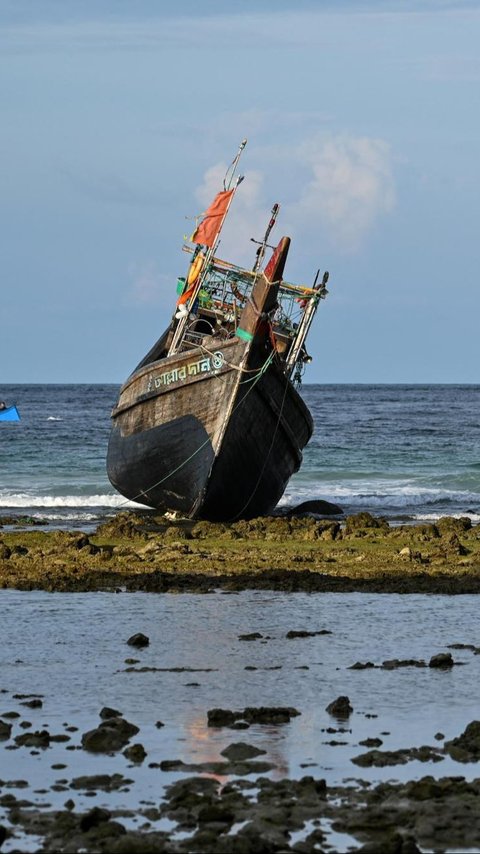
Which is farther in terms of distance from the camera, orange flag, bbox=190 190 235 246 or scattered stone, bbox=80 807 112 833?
orange flag, bbox=190 190 235 246

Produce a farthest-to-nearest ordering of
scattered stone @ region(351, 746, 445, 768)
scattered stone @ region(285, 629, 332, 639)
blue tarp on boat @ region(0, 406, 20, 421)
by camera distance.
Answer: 1. blue tarp on boat @ region(0, 406, 20, 421)
2. scattered stone @ region(285, 629, 332, 639)
3. scattered stone @ region(351, 746, 445, 768)

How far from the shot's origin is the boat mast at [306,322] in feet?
89.8

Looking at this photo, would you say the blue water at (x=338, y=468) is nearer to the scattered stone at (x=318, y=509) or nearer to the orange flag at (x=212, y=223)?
the scattered stone at (x=318, y=509)

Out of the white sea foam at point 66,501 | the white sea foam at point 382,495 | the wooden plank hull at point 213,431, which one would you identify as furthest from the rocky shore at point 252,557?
the white sea foam at point 382,495

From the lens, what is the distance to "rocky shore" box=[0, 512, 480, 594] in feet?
58.9

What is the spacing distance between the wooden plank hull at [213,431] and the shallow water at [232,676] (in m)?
8.83

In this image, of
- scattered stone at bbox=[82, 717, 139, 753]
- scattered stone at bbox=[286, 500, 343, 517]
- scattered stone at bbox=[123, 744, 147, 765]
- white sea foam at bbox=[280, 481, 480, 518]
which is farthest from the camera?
white sea foam at bbox=[280, 481, 480, 518]

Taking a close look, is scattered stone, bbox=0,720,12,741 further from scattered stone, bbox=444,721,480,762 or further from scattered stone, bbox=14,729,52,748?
scattered stone, bbox=444,721,480,762

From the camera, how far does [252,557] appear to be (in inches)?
810

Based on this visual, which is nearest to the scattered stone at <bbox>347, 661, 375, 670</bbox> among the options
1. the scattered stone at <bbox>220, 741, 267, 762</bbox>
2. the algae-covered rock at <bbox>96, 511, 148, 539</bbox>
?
the scattered stone at <bbox>220, 741, 267, 762</bbox>

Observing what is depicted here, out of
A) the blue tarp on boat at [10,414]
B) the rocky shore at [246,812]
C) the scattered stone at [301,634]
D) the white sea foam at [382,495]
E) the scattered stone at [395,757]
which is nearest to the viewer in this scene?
the rocky shore at [246,812]

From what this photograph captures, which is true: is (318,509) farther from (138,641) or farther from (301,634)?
(138,641)

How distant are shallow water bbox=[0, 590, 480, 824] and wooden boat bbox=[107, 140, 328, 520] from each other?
28.8 ft

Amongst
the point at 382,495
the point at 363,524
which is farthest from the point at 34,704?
the point at 382,495
